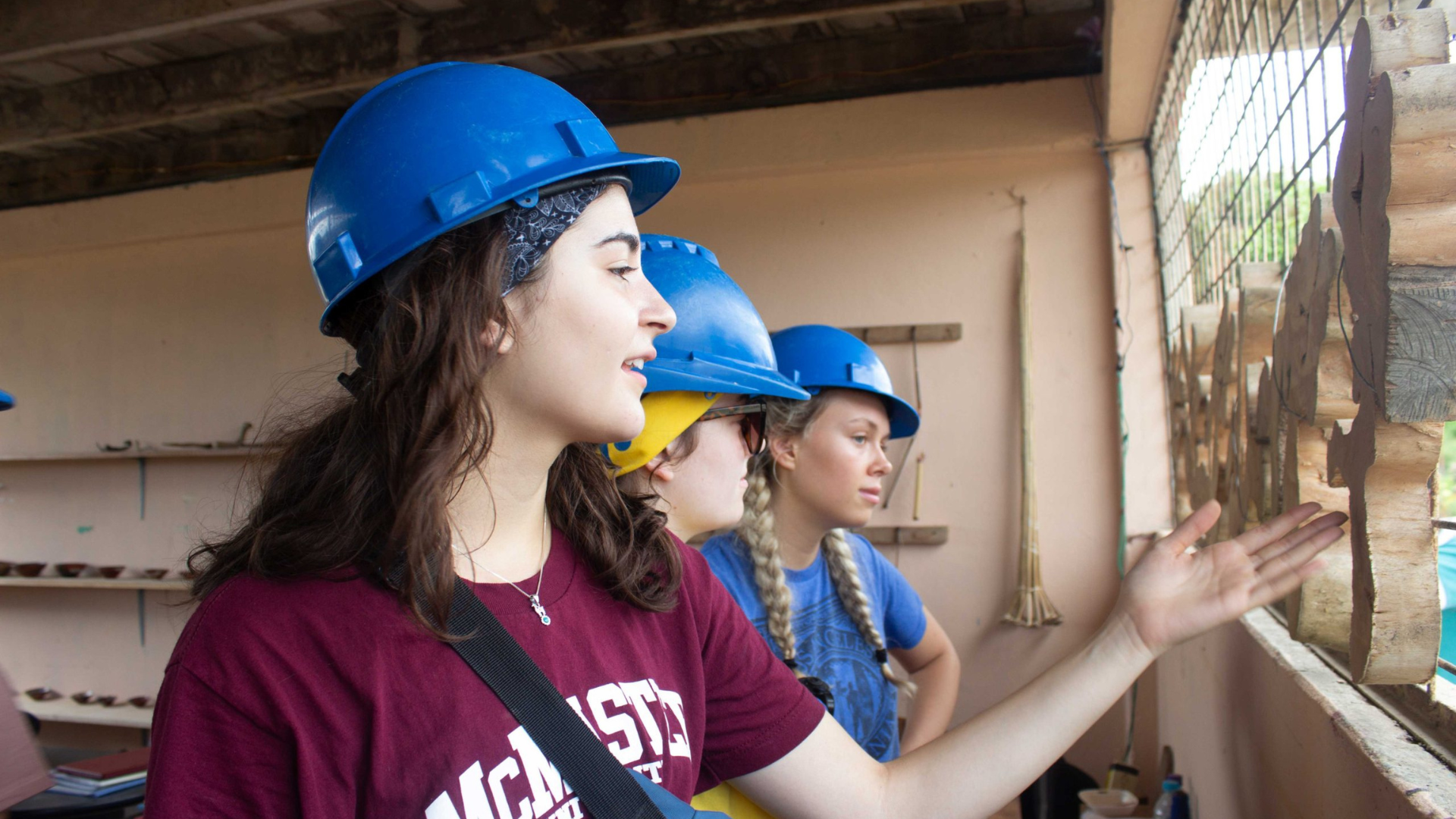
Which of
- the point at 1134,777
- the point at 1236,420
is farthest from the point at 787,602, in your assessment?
the point at 1134,777

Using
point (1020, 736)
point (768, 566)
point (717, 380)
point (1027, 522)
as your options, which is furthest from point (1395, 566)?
point (1027, 522)

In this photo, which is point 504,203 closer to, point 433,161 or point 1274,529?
point 433,161

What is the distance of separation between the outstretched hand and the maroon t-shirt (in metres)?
0.63

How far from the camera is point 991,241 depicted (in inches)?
166

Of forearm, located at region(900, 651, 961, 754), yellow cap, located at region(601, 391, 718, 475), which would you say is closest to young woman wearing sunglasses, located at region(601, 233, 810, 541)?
yellow cap, located at region(601, 391, 718, 475)

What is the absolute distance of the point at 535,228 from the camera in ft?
3.29

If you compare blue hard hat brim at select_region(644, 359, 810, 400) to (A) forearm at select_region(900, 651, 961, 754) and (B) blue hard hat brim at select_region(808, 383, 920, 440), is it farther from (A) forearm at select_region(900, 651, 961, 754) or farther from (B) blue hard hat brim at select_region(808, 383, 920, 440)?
(A) forearm at select_region(900, 651, 961, 754)

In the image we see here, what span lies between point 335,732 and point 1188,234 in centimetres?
315

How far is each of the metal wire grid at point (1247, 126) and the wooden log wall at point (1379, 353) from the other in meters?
0.21

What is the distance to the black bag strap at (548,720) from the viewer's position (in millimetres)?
909

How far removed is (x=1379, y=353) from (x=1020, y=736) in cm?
65

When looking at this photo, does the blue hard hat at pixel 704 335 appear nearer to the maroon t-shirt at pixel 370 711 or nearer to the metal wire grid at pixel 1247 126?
the maroon t-shirt at pixel 370 711

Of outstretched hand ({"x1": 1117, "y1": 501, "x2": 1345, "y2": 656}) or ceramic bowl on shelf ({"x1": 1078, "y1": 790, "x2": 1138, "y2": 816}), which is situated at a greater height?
outstretched hand ({"x1": 1117, "y1": 501, "x2": 1345, "y2": 656})

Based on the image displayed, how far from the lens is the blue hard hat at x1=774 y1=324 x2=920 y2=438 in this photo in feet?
8.43
